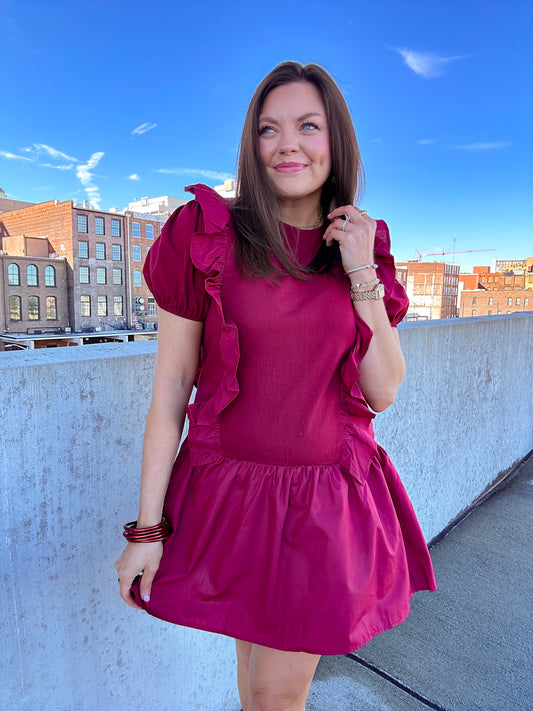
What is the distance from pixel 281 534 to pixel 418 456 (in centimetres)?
187

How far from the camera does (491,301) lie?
55500 millimetres

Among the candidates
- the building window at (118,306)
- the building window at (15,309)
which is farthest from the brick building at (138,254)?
the building window at (15,309)

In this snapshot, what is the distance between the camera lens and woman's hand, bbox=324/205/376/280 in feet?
3.48

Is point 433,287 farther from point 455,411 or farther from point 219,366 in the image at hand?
point 219,366

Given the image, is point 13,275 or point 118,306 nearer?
point 13,275

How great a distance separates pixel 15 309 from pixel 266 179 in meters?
44.7

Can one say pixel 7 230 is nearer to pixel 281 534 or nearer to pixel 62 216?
pixel 62 216

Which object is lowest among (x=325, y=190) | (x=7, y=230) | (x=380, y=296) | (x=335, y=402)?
(x=335, y=402)

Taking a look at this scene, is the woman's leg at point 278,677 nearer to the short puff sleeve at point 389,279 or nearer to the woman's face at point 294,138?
the short puff sleeve at point 389,279

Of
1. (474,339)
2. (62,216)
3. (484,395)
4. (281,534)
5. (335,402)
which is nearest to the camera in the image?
(281,534)

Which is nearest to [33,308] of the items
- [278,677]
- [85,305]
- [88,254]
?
[85,305]

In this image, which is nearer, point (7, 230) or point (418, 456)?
point (418, 456)

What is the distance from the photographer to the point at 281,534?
0.95m

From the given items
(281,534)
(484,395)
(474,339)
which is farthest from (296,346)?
(484,395)
